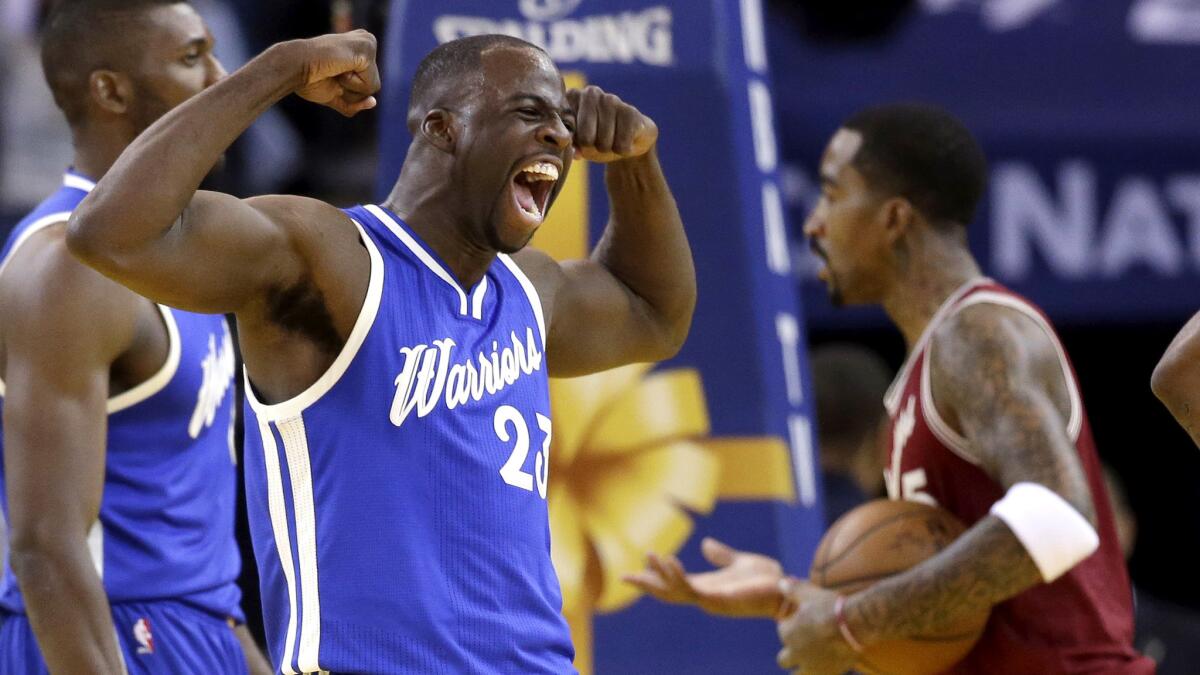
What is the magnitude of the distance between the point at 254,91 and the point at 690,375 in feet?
8.44

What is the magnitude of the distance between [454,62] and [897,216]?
177 centimetres

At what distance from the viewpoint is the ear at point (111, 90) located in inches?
164

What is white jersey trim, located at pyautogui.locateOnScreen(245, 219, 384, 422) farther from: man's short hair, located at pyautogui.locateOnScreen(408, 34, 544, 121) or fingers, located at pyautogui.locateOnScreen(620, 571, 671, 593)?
fingers, located at pyautogui.locateOnScreen(620, 571, 671, 593)

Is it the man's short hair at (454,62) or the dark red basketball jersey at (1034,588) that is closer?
the man's short hair at (454,62)

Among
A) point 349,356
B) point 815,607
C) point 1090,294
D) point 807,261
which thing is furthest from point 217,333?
point 1090,294

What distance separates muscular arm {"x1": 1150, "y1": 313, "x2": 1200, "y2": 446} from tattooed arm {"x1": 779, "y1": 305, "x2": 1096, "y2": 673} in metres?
0.56

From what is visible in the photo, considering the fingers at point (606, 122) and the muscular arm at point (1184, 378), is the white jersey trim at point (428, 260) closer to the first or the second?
the fingers at point (606, 122)

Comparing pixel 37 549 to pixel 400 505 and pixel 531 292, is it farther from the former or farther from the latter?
pixel 531 292

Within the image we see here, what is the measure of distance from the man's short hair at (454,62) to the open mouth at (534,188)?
206 millimetres

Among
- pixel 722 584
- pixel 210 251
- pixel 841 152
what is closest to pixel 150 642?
pixel 210 251

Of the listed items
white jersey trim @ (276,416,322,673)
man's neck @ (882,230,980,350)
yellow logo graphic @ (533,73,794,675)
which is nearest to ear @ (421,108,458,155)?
white jersey trim @ (276,416,322,673)

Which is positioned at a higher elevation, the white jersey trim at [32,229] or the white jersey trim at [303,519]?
the white jersey trim at [32,229]

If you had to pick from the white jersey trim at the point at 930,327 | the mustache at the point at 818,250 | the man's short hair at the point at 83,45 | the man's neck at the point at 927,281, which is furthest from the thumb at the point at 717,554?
the man's short hair at the point at 83,45

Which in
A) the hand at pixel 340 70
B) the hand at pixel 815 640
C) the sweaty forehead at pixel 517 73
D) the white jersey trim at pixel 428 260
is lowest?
the hand at pixel 815 640
